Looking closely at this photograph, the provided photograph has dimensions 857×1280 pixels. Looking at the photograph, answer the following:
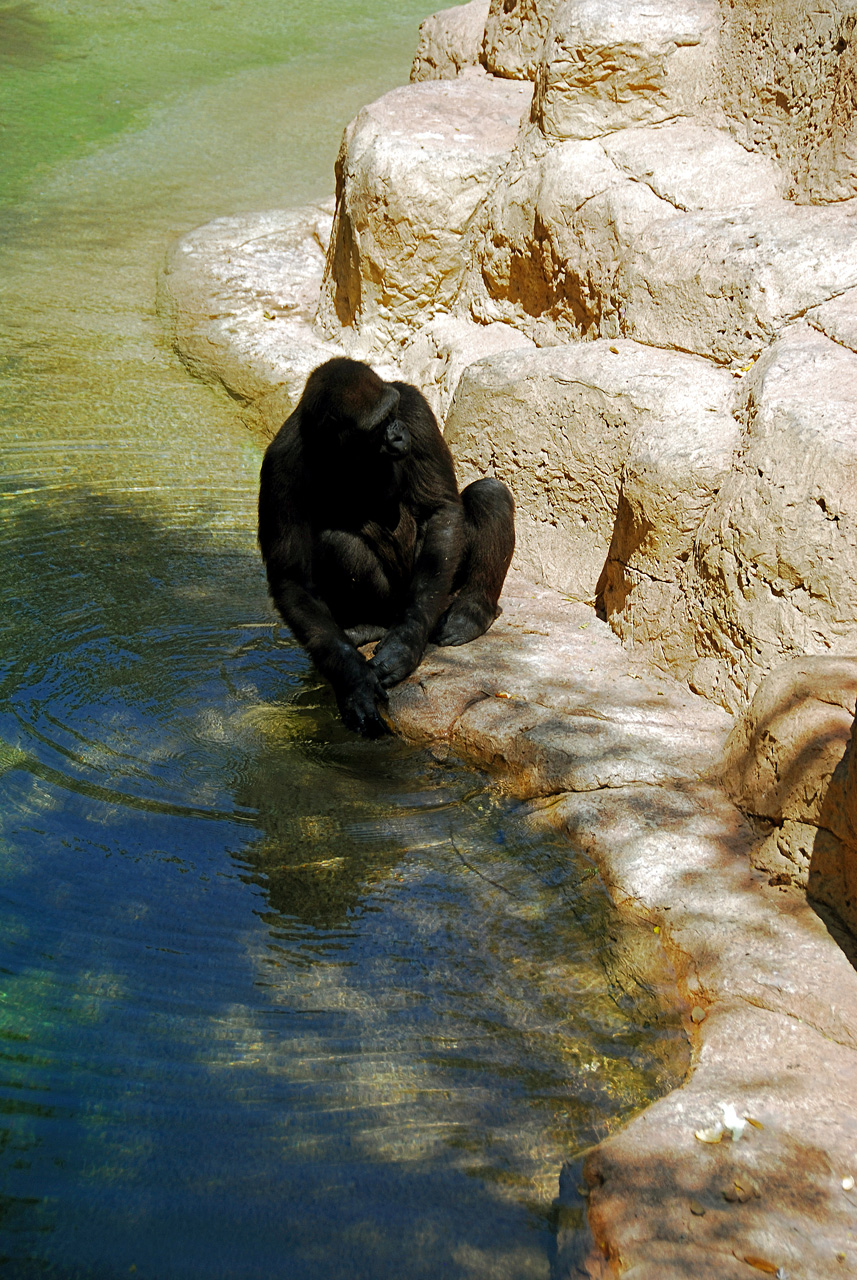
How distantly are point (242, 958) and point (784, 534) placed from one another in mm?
2603

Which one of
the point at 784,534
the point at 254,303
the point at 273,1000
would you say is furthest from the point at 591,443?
the point at 254,303

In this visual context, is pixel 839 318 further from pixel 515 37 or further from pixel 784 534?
pixel 515 37

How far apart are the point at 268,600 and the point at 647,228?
2890 millimetres

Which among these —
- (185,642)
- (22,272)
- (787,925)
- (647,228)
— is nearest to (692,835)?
(787,925)

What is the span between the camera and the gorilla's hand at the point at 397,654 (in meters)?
4.81

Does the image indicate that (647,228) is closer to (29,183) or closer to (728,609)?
(728,609)

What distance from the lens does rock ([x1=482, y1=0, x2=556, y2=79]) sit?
27.4 feet

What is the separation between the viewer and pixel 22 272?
31.4ft

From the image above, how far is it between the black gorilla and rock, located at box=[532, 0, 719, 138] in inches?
105

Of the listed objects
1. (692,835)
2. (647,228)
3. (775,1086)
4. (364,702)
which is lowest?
(364,702)

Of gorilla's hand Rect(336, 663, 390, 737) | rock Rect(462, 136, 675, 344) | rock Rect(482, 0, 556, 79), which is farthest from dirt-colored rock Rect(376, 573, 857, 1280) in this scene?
rock Rect(482, 0, 556, 79)

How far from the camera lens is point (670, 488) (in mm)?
4820

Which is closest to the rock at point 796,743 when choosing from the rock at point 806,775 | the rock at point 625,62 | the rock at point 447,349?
the rock at point 806,775

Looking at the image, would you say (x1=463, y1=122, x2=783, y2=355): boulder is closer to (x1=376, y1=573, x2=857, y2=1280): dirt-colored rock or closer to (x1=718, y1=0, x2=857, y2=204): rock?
(x1=718, y1=0, x2=857, y2=204): rock
